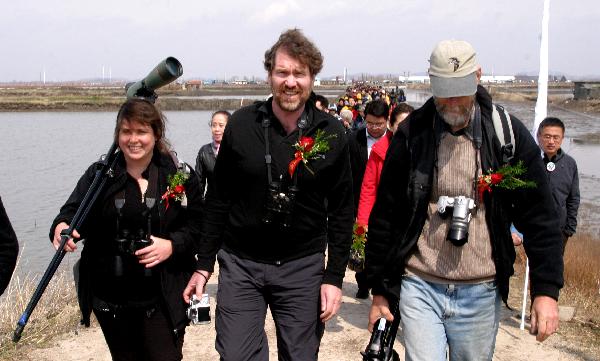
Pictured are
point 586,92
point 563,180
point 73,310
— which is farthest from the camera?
point 586,92

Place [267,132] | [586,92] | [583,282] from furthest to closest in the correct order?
[586,92]
[583,282]
[267,132]

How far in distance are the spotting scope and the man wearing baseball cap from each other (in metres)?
1.34

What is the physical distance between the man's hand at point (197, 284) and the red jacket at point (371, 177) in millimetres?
2190

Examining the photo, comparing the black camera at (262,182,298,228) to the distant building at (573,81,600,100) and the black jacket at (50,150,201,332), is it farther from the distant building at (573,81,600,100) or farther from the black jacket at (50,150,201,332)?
the distant building at (573,81,600,100)

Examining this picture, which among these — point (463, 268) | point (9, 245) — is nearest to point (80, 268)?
point (9, 245)

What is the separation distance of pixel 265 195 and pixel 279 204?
96mm

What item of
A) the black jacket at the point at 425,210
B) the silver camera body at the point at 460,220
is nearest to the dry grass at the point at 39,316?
the black jacket at the point at 425,210

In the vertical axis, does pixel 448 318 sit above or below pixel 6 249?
below

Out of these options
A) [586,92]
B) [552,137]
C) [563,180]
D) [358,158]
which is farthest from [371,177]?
[586,92]

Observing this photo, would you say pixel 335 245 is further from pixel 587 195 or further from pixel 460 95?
pixel 587 195

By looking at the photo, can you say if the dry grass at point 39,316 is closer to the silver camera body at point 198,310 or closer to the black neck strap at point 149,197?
the silver camera body at point 198,310

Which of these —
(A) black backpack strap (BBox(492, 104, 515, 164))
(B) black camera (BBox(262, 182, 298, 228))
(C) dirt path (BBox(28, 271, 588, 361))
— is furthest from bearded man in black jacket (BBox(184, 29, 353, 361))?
(C) dirt path (BBox(28, 271, 588, 361))

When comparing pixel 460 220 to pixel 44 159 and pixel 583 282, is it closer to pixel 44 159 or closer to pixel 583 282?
pixel 583 282

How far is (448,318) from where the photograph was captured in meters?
3.15
